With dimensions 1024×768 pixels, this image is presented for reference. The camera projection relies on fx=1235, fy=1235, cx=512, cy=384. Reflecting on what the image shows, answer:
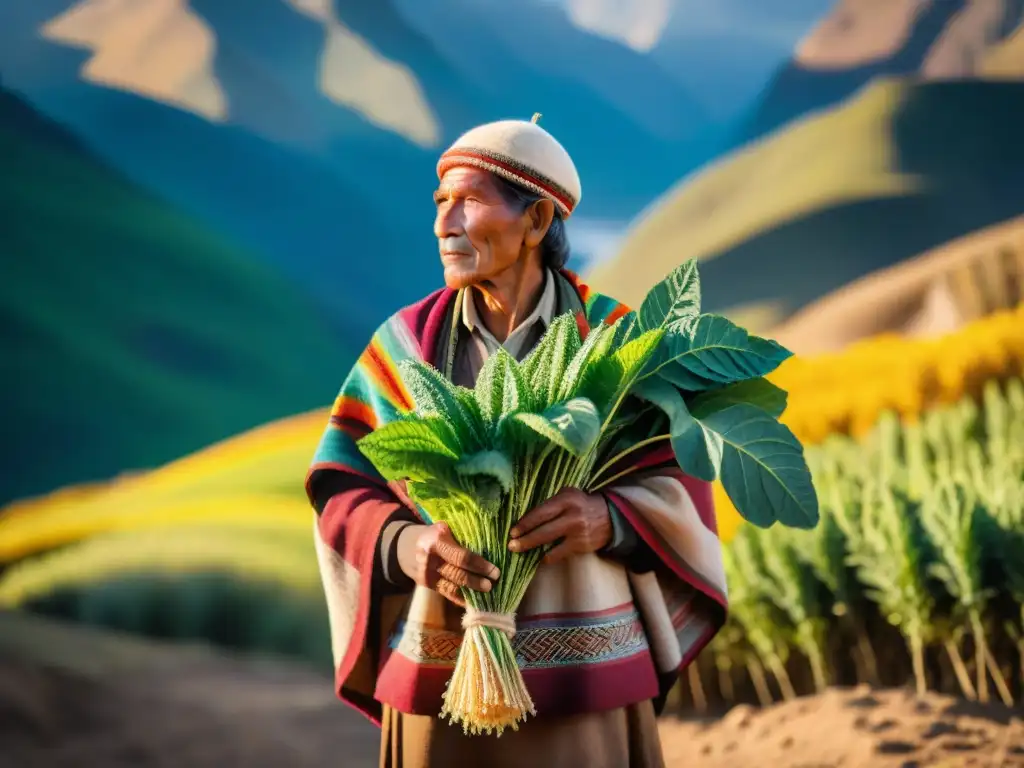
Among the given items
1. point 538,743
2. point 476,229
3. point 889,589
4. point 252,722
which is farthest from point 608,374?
point 252,722

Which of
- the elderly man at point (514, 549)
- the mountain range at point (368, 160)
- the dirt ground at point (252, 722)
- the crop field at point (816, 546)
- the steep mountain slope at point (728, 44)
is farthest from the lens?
the steep mountain slope at point (728, 44)

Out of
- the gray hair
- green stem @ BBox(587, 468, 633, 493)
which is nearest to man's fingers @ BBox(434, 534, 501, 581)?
green stem @ BBox(587, 468, 633, 493)

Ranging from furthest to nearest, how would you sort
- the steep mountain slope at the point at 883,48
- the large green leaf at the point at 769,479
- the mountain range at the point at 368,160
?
the steep mountain slope at the point at 883,48
the mountain range at the point at 368,160
the large green leaf at the point at 769,479

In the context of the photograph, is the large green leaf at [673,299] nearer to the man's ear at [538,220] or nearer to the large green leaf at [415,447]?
the man's ear at [538,220]

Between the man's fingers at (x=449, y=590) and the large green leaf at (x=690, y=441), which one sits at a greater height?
the large green leaf at (x=690, y=441)

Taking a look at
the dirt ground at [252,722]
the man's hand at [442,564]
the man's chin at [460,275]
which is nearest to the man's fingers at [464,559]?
the man's hand at [442,564]

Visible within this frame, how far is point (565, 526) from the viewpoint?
181 cm

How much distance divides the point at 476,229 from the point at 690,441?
0.51 m

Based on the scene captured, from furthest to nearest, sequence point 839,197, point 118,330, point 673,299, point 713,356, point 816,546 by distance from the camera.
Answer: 1. point 839,197
2. point 118,330
3. point 816,546
4. point 673,299
5. point 713,356

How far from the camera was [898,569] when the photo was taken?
402 centimetres

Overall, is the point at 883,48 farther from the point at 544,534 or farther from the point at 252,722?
the point at 544,534

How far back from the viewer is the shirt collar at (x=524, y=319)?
2064mm

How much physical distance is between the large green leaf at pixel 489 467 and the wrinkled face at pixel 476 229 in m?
0.41

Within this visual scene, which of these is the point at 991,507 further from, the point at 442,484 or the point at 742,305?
the point at 742,305
